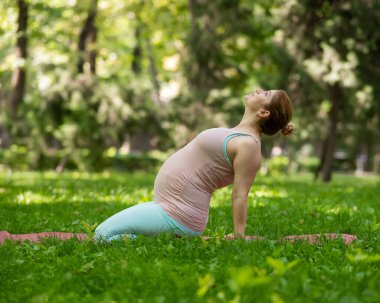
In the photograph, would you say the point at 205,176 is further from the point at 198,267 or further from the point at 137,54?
the point at 137,54

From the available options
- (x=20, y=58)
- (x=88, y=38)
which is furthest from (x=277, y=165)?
(x=20, y=58)

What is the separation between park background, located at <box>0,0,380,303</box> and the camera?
11.9ft

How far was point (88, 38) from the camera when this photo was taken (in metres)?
23.8

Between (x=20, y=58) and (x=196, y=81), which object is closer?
(x=20, y=58)

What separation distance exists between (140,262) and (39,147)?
16.6m

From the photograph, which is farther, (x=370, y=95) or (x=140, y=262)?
(x=370, y=95)

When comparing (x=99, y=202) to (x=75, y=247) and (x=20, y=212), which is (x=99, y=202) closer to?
(x=20, y=212)

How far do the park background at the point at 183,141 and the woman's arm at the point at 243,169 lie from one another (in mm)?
364

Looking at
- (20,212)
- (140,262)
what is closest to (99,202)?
(20,212)

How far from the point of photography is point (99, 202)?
28.0ft

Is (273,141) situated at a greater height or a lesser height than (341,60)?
lesser

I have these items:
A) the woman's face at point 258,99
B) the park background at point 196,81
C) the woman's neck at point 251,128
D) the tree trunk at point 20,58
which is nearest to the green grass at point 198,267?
the woman's neck at point 251,128

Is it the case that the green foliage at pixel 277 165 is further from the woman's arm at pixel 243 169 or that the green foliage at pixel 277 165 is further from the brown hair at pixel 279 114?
the woman's arm at pixel 243 169

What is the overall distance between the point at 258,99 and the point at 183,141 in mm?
15969
